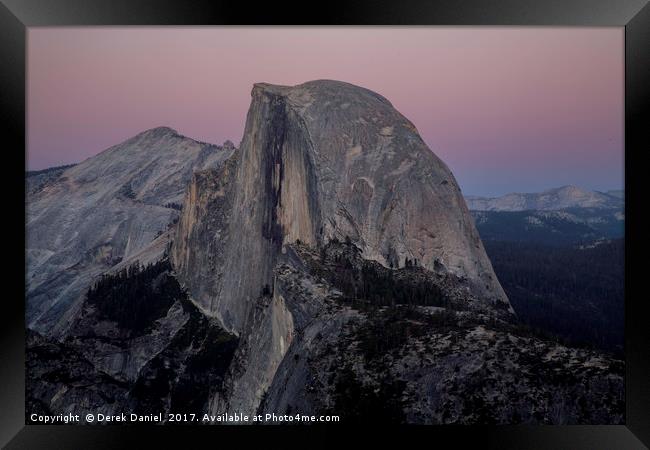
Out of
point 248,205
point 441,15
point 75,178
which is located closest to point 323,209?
point 248,205

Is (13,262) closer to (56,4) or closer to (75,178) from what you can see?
(56,4)

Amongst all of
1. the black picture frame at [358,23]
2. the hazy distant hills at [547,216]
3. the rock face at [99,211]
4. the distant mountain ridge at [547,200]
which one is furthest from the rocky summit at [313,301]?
the distant mountain ridge at [547,200]

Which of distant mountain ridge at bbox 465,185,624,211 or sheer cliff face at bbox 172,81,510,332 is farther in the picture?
sheer cliff face at bbox 172,81,510,332

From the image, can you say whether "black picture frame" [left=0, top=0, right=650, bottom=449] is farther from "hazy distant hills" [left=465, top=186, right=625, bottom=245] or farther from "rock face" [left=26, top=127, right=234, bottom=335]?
"rock face" [left=26, top=127, right=234, bottom=335]

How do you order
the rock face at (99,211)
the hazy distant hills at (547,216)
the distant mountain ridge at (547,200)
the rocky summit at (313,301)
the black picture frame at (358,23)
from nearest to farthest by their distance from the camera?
the black picture frame at (358,23)
the rocky summit at (313,301)
the distant mountain ridge at (547,200)
the hazy distant hills at (547,216)
the rock face at (99,211)

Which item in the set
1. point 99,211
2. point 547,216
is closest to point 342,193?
point 547,216

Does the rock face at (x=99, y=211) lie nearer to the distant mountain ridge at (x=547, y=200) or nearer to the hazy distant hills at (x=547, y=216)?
the distant mountain ridge at (x=547, y=200)

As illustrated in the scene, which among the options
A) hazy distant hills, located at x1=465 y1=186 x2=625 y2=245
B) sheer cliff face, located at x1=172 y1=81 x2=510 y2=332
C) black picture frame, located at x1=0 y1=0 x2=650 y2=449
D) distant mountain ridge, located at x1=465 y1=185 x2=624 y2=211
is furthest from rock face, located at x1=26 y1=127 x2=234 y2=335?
hazy distant hills, located at x1=465 y1=186 x2=625 y2=245

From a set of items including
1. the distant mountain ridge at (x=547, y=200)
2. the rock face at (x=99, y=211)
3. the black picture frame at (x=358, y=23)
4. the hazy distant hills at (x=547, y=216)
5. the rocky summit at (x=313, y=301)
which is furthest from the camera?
the rock face at (x=99, y=211)
